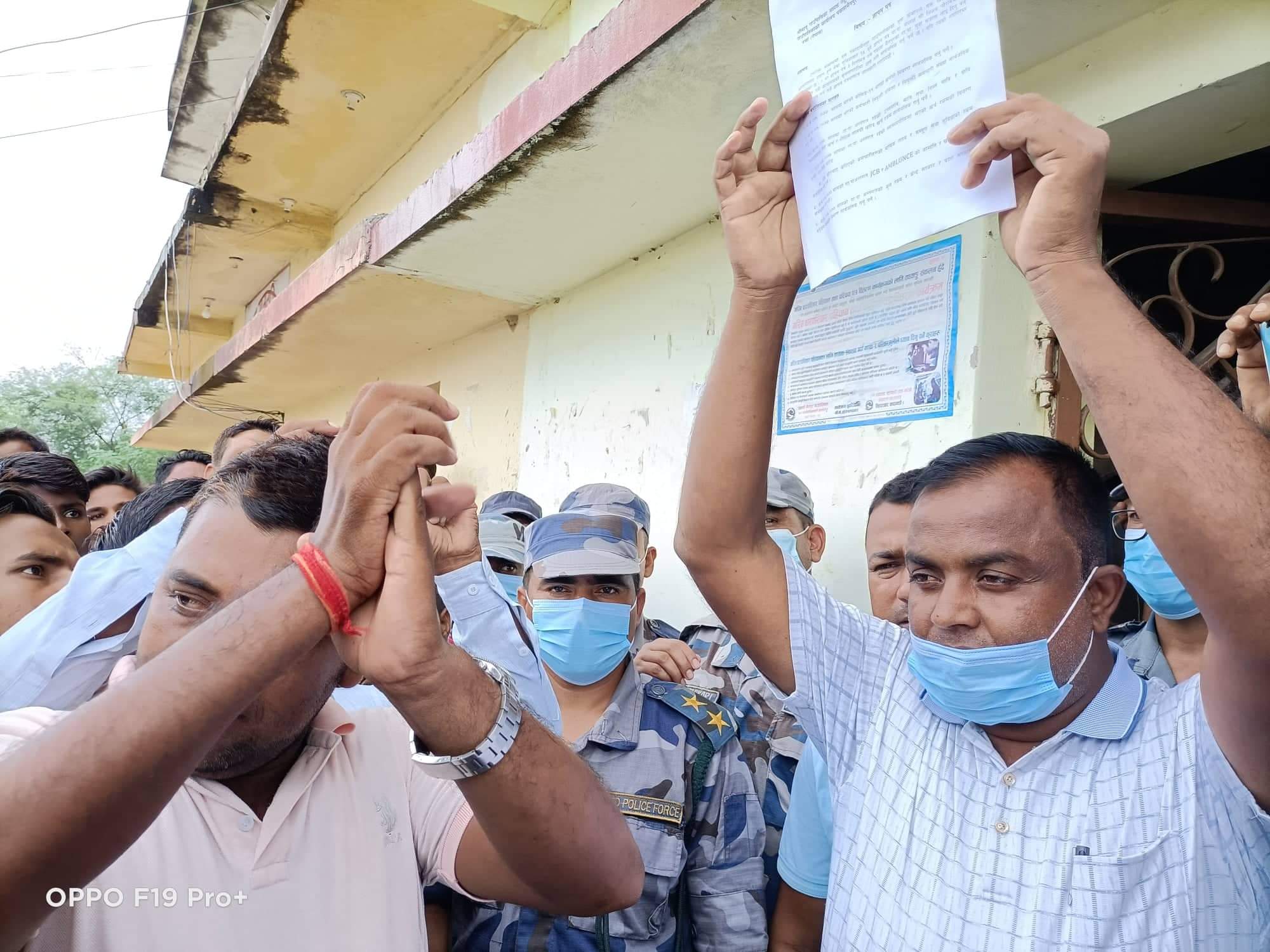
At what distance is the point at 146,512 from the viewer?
8.88 feet

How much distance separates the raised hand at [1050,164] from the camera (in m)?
1.12

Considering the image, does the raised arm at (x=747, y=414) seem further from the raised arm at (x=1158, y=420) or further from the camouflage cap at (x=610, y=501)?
the camouflage cap at (x=610, y=501)

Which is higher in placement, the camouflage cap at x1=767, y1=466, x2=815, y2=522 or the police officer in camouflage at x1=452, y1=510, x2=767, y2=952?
the camouflage cap at x1=767, y1=466, x2=815, y2=522

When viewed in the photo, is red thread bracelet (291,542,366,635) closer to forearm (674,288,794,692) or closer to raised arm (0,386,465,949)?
raised arm (0,386,465,949)

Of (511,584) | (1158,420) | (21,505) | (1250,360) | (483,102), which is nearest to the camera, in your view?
(1158,420)

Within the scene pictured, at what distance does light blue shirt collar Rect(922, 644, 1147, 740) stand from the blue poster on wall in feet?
4.62

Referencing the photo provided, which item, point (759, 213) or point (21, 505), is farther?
point (21, 505)

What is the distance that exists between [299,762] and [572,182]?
9.79 ft

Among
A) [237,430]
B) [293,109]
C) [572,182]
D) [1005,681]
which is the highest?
[293,109]

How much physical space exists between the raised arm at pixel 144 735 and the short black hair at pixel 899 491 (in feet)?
5.90

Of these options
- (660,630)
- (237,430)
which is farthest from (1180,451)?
(237,430)

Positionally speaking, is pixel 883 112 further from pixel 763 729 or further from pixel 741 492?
pixel 763 729

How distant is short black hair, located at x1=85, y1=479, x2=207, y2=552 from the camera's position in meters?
2.68

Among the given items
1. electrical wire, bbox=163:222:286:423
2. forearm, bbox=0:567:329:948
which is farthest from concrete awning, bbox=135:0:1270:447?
electrical wire, bbox=163:222:286:423
